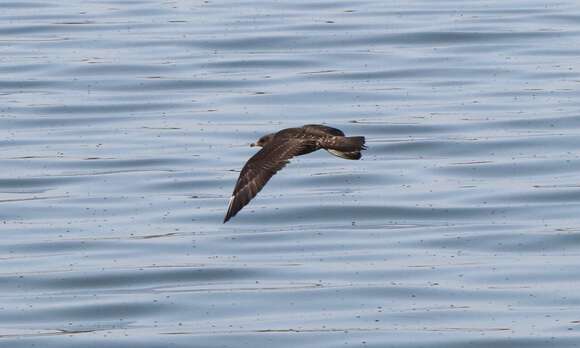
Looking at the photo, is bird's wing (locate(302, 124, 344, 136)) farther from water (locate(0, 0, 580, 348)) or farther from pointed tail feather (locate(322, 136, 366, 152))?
water (locate(0, 0, 580, 348))

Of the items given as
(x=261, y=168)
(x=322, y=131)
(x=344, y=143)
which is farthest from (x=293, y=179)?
(x=344, y=143)

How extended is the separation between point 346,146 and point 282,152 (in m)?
0.50

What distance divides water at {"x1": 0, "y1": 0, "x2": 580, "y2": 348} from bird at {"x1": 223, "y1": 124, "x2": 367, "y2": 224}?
0.94 m

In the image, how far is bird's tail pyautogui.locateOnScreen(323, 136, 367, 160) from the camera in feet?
42.0

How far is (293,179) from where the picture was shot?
18.0 metres

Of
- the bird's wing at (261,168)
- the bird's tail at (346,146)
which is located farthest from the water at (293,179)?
the bird's tail at (346,146)

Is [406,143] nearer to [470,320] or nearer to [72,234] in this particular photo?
[72,234]

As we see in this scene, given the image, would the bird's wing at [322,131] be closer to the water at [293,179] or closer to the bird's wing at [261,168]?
the bird's wing at [261,168]

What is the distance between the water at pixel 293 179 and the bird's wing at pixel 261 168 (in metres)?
0.89

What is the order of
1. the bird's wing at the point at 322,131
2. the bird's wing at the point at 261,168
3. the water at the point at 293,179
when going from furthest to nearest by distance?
the water at the point at 293,179
the bird's wing at the point at 322,131
the bird's wing at the point at 261,168

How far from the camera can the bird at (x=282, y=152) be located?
Result: 42.0 feet

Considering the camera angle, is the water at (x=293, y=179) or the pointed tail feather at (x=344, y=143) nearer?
the pointed tail feather at (x=344, y=143)

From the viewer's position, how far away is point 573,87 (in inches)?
845

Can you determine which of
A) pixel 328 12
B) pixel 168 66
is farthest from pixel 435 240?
pixel 328 12
